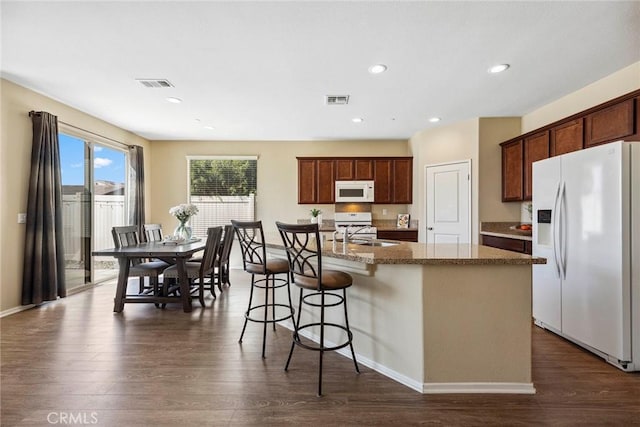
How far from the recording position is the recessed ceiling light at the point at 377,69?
293cm

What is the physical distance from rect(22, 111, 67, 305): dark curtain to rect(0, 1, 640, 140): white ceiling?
0.59 meters

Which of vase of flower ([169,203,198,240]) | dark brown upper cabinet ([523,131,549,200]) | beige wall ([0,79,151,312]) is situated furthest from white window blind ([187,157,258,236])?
dark brown upper cabinet ([523,131,549,200])

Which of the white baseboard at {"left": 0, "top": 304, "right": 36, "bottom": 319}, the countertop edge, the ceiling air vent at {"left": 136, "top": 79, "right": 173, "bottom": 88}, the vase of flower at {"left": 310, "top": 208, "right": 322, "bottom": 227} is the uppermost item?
the ceiling air vent at {"left": 136, "top": 79, "right": 173, "bottom": 88}

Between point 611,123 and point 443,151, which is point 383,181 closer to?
point 443,151

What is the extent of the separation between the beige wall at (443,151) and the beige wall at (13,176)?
5.67 metres

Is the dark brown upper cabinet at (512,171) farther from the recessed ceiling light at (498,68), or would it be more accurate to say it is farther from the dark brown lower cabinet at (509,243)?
the recessed ceiling light at (498,68)

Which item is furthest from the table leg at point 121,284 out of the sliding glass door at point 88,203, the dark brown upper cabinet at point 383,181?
the dark brown upper cabinet at point 383,181

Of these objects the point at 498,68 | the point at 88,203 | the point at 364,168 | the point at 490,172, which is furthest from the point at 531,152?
the point at 88,203

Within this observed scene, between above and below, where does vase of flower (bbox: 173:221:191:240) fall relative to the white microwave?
below

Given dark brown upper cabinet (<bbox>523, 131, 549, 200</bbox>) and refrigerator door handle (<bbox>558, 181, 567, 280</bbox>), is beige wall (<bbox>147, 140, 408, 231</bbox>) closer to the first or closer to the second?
dark brown upper cabinet (<bbox>523, 131, 549, 200</bbox>)

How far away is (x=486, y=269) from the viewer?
A: 6.43 feet

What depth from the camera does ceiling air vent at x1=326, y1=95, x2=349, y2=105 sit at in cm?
371

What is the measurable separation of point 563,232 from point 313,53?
9.14ft

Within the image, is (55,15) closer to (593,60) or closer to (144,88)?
(144,88)
